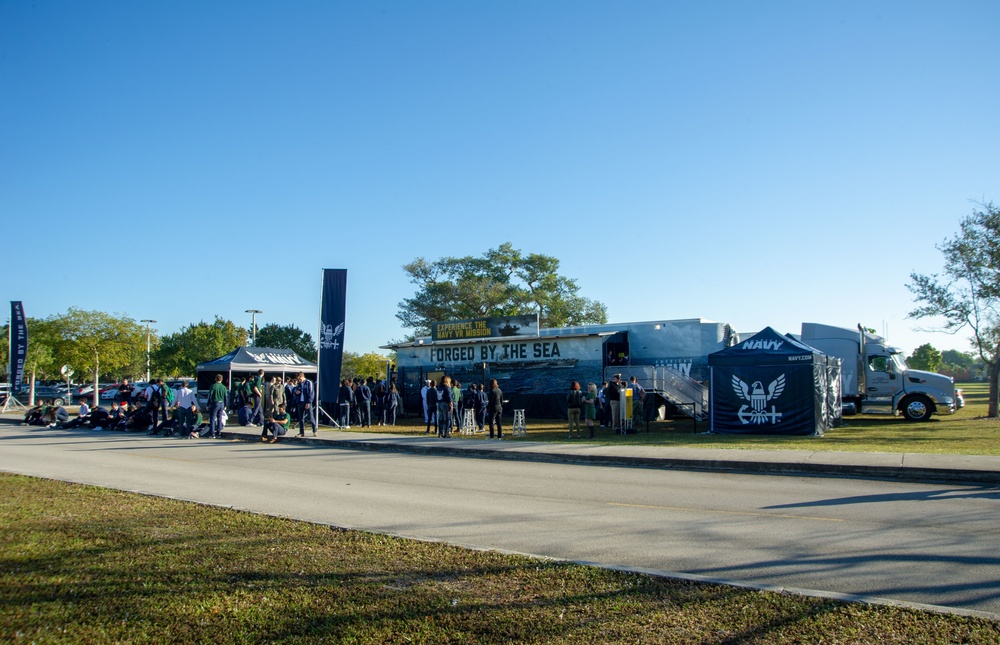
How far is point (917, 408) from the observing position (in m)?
26.1

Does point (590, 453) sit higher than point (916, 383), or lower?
lower

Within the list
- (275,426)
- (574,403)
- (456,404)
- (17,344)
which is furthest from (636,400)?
(17,344)

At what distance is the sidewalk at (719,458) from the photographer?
12.5m

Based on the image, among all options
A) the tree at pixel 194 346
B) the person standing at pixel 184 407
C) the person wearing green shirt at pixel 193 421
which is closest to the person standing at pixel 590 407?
the person wearing green shirt at pixel 193 421

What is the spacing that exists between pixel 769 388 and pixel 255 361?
2185cm

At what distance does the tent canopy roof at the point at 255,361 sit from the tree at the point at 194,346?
3101 centimetres

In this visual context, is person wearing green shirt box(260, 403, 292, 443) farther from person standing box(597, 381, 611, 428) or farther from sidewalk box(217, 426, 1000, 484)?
person standing box(597, 381, 611, 428)

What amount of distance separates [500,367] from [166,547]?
85.4ft

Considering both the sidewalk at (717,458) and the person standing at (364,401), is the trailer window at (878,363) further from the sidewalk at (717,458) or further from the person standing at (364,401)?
the person standing at (364,401)

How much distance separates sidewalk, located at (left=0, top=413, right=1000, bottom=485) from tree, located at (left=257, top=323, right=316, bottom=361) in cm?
5468

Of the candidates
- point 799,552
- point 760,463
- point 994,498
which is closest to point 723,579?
point 799,552

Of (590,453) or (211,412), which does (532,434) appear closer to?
(590,453)

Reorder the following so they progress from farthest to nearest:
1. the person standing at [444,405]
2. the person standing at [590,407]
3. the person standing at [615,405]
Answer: the person standing at [615,405] → the person standing at [444,405] → the person standing at [590,407]

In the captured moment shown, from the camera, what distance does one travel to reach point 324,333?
2247 centimetres
